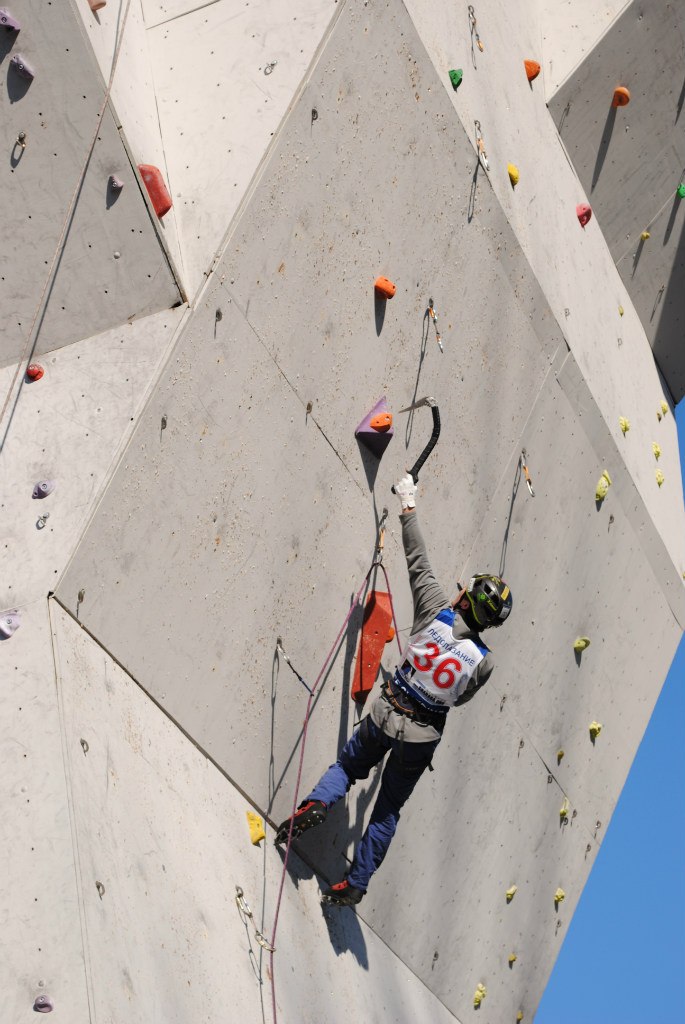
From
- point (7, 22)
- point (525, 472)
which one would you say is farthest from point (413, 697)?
point (7, 22)

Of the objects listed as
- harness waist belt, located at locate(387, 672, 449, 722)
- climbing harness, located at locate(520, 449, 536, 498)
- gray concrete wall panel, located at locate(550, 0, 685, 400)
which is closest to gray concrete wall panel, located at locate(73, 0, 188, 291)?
harness waist belt, located at locate(387, 672, 449, 722)

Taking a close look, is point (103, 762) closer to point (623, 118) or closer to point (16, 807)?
point (16, 807)

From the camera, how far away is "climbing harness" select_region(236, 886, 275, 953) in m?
4.08

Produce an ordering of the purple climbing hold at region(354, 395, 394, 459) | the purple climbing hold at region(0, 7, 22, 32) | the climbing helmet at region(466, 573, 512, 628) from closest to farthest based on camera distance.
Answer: the purple climbing hold at region(0, 7, 22, 32) < the climbing helmet at region(466, 573, 512, 628) < the purple climbing hold at region(354, 395, 394, 459)

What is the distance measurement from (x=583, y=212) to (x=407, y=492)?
1.70 metres

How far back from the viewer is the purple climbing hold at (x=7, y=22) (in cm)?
351

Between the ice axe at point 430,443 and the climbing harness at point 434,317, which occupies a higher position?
the climbing harness at point 434,317

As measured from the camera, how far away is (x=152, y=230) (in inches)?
151

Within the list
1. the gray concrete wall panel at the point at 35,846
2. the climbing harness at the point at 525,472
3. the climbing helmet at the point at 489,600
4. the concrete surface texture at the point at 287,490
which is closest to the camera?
the gray concrete wall panel at the point at 35,846

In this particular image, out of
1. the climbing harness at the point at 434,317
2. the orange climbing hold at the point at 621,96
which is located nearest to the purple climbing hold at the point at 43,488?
the climbing harness at the point at 434,317

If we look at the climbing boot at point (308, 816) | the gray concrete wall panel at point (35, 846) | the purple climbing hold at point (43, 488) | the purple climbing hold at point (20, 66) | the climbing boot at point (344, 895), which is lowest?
the climbing boot at point (344, 895)

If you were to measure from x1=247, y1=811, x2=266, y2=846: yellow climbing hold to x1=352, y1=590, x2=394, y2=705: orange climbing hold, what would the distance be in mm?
545

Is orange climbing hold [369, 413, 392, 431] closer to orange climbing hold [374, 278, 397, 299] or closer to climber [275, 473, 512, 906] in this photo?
climber [275, 473, 512, 906]

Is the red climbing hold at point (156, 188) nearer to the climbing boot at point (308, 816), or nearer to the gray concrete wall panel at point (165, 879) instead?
the gray concrete wall panel at point (165, 879)
